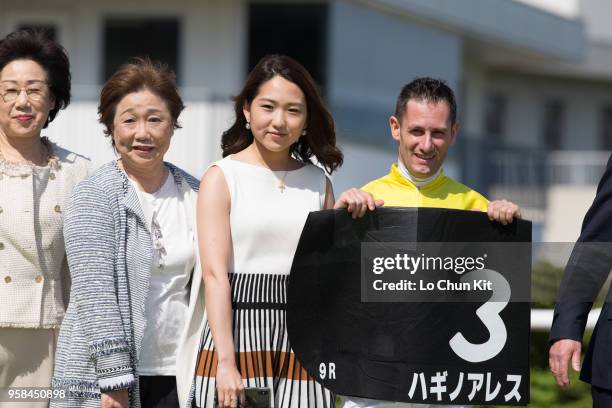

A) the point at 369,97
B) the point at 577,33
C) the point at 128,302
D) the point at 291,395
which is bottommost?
the point at 291,395

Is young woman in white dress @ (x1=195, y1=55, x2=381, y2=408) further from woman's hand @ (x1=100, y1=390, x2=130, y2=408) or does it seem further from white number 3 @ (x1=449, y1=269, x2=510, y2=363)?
white number 3 @ (x1=449, y1=269, x2=510, y2=363)

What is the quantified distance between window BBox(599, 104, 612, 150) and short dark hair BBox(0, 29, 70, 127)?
27678 millimetres

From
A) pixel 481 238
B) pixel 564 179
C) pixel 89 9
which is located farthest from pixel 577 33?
pixel 481 238

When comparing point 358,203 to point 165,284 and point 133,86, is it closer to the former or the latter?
point 165,284

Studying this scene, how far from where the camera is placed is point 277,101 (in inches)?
196

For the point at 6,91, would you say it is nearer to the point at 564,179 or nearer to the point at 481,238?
the point at 481,238

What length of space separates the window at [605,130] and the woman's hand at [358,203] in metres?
27.9

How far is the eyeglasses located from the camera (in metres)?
5.29

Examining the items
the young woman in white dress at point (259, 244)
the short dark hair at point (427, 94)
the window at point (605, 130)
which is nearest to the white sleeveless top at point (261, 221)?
the young woman in white dress at point (259, 244)

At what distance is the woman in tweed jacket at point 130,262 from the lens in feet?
16.1

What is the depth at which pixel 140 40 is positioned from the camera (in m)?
19.6

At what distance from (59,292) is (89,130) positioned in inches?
512

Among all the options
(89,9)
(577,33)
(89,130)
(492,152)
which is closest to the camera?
(89,130)

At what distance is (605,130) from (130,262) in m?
28.3
